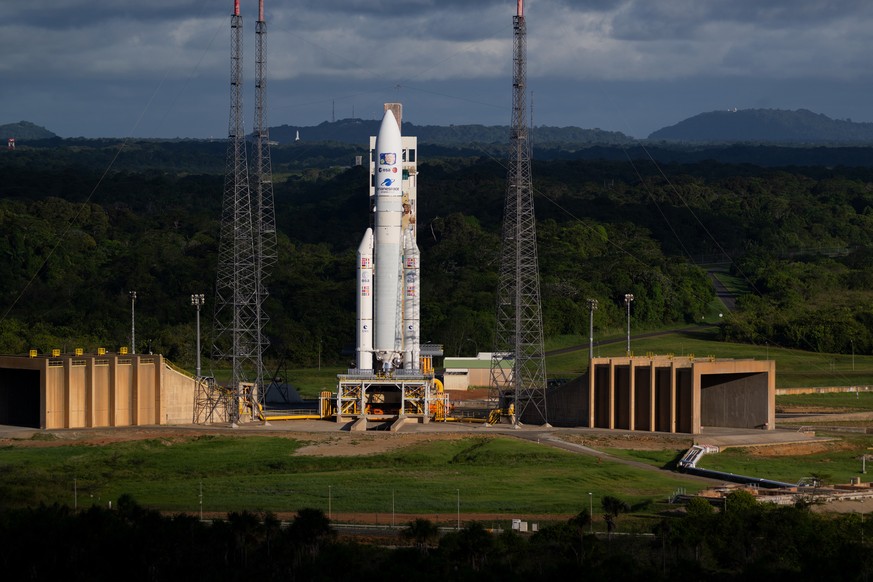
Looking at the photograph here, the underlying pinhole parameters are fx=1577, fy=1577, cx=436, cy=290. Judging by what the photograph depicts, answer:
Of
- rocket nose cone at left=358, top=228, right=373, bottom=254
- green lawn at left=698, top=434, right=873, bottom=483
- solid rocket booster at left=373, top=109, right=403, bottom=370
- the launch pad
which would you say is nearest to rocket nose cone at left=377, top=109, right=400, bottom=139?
solid rocket booster at left=373, top=109, right=403, bottom=370

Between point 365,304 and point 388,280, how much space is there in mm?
1940

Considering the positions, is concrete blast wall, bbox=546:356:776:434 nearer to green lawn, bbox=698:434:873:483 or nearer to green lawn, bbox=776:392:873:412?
green lawn, bbox=698:434:873:483

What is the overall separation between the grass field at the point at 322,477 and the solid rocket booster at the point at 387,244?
11.4m

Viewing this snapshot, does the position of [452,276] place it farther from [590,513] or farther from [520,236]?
[590,513]

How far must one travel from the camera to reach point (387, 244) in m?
85.8

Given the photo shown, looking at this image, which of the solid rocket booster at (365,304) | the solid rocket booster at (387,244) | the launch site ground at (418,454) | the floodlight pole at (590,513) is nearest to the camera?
the floodlight pole at (590,513)

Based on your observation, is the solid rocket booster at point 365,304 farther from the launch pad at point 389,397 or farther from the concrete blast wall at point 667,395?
the concrete blast wall at point 667,395

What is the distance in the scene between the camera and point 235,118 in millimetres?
81312

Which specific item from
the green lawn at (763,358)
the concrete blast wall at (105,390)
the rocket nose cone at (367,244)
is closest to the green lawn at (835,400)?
the green lawn at (763,358)

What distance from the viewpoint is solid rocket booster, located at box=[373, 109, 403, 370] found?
85.0m

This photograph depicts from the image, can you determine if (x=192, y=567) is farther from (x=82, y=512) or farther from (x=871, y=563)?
(x=871, y=563)

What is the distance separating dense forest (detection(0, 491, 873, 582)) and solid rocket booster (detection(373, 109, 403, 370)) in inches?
1275

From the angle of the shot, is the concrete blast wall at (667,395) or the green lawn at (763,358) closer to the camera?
the concrete blast wall at (667,395)

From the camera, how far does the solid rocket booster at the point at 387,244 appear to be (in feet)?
279
